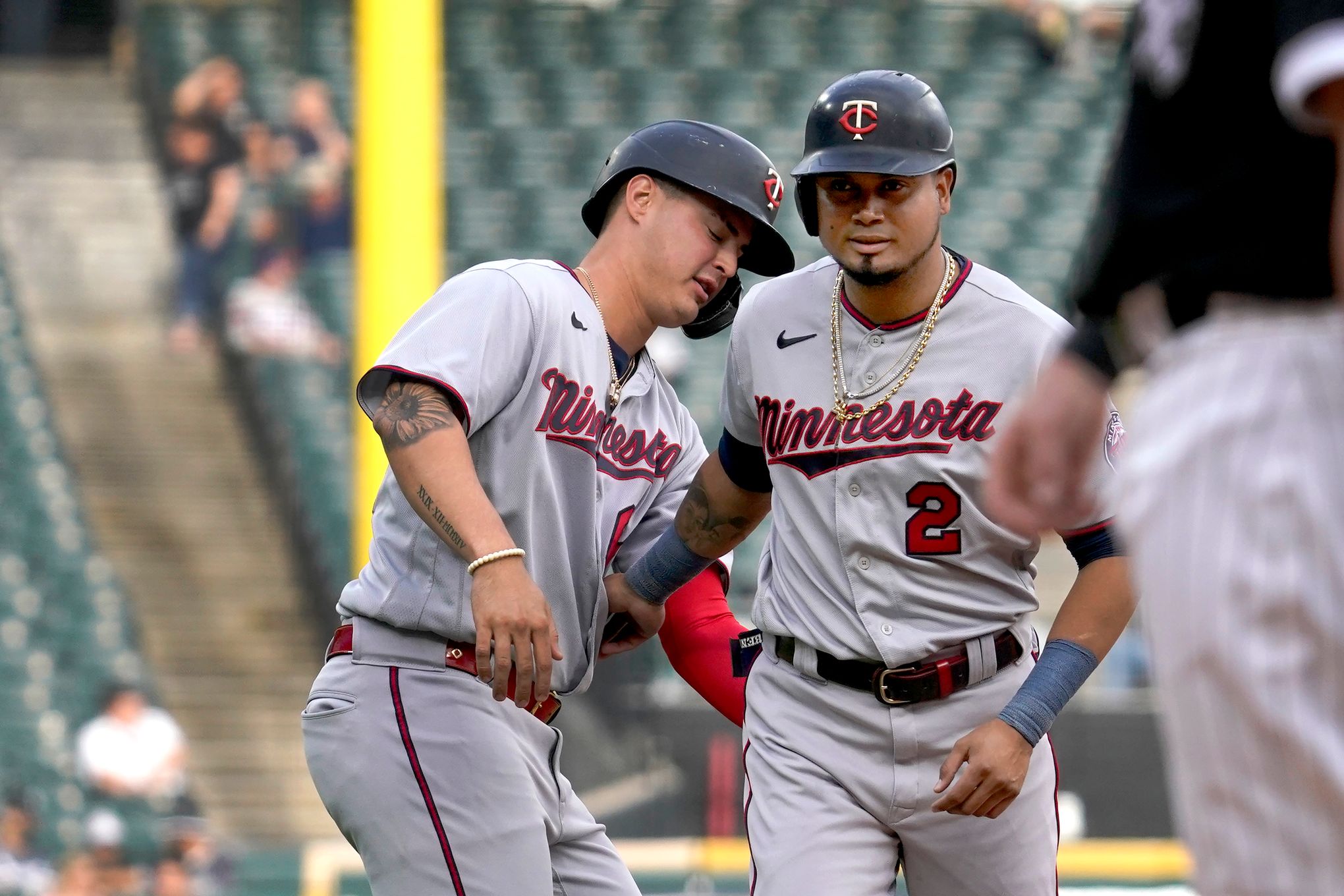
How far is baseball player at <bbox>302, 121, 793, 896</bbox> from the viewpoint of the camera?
242 centimetres

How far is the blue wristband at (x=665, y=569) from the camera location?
2.92 meters

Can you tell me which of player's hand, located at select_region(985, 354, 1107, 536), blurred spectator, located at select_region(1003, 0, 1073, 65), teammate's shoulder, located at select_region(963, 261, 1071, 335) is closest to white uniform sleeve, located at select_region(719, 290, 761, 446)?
teammate's shoulder, located at select_region(963, 261, 1071, 335)

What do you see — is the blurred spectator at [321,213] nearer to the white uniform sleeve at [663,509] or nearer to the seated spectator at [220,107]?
the seated spectator at [220,107]

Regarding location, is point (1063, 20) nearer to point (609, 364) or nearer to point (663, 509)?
point (663, 509)

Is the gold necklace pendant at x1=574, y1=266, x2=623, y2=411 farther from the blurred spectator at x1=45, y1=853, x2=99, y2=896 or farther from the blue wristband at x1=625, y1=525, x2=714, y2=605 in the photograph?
the blurred spectator at x1=45, y1=853, x2=99, y2=896

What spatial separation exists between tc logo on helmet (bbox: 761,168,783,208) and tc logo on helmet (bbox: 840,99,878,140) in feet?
0.50

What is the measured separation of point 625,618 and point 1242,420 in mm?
1869

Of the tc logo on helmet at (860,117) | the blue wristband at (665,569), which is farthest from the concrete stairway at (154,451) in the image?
the tc logo on helmet at (860,117)

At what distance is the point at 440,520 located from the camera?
2391mm

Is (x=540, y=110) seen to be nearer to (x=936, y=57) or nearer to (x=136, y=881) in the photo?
(x=936, y=57)

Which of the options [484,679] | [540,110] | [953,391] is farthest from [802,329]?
[540,110]

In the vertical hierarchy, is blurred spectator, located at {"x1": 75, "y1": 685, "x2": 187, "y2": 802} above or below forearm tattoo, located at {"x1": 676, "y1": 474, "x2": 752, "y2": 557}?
below

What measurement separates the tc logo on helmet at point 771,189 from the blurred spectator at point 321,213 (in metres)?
7.73

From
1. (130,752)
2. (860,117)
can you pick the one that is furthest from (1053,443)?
(130,752)
